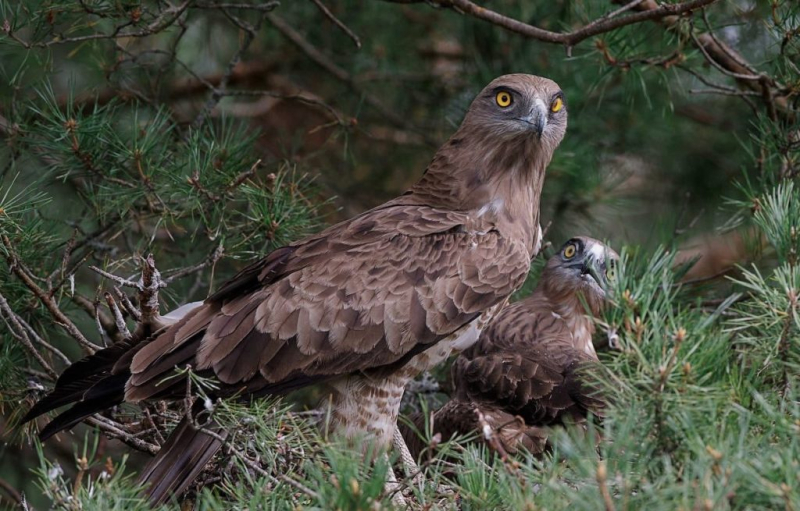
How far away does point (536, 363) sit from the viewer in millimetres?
5250

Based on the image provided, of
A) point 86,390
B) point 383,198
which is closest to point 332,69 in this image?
point 383,198

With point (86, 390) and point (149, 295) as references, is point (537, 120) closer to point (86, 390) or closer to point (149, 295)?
point (149, 295)

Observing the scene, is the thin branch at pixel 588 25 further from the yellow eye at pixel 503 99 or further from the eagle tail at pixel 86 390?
the eagle tail at pixel 86 390

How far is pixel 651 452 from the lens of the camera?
287cm

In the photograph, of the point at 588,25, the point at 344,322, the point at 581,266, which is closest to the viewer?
the point at 344,322

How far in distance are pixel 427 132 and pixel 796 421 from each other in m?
4.93

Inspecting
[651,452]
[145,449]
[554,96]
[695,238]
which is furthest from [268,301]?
[695,238]

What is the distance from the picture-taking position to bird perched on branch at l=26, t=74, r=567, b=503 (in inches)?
169

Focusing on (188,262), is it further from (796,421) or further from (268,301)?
(796,421)

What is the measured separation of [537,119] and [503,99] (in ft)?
0.91

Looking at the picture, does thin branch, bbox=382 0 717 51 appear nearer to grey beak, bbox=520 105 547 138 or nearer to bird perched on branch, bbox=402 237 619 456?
grey beak, bbox=520 105 547 138

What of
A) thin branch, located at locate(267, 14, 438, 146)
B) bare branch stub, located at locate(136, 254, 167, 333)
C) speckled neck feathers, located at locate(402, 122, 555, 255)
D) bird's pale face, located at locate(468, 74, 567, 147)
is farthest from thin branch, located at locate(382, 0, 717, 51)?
bare branch stub, located at locate(136, 254, 167, 333)

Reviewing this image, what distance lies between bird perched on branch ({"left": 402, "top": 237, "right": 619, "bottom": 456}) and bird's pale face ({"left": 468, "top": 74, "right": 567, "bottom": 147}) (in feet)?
2.49

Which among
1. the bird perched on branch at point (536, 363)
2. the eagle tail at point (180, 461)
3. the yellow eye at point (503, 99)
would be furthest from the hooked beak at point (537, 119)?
the eagle tail at point (180, 461)
